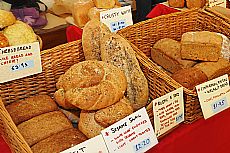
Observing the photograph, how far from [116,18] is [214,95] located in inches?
22.0

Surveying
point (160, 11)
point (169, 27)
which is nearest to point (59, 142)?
point (169, 27)

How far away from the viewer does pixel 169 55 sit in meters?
1.49

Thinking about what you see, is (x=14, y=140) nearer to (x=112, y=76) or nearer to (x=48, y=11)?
(x=112, y=76)

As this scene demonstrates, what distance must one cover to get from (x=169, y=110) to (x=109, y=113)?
7.4 inches

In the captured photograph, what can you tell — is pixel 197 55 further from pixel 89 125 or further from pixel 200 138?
pixel 89 125

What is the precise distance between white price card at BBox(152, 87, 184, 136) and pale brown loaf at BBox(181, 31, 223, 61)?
38 centimetres

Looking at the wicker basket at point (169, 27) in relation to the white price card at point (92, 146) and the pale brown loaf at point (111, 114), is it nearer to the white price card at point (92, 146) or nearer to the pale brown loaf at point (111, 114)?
the pale brown loaf at point (111, 114)

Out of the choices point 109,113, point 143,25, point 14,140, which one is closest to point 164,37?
point 143,25

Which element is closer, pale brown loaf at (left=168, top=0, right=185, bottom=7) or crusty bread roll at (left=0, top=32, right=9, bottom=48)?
crusty bread roll at (left=0, top=32, right=9, bottom=48)

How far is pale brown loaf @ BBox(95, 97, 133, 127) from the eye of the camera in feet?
3.26

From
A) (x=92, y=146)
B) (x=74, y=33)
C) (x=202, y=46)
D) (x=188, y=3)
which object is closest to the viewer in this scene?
(x=92, y=146)

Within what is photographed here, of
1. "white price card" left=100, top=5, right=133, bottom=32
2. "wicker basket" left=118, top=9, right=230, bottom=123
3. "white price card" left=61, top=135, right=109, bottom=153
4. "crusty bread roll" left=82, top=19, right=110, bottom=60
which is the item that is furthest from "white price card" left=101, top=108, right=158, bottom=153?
"white price card" left=100, top=5, right=133, bottom=32

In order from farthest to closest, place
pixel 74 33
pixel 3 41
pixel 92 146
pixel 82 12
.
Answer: pixel 82 12
pixel 74 33
pixel 3 41
pixel 92 146

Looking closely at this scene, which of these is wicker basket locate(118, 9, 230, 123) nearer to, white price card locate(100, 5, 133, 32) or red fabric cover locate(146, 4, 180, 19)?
white price card locate(100, 5, 133, 32)
